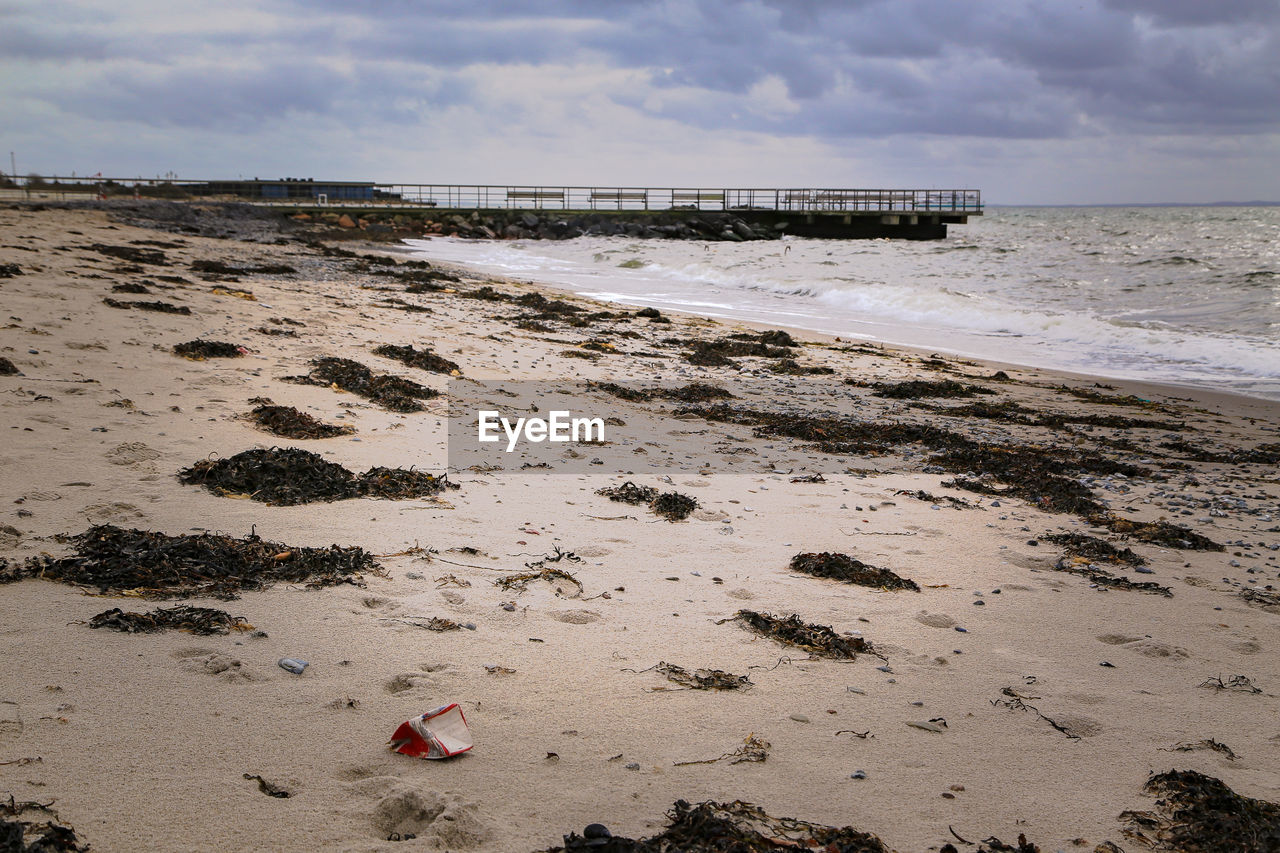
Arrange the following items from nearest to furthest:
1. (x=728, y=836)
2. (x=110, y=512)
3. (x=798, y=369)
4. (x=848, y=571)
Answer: (x=728, y=836) < (x=110, y=512) < (x=848, y=571) < (x=798, y=369)

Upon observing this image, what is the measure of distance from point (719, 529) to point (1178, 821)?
2.91 meters

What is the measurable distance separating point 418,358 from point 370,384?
1.45 metres

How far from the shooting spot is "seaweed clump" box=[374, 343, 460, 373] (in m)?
9.02

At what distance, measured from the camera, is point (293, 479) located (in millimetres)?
5031

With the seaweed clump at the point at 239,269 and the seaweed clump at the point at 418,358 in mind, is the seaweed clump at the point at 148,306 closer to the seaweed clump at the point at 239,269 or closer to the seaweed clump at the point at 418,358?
the seaweed clump at the point at 418,358

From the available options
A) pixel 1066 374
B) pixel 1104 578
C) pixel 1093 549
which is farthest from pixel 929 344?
pixel 1104 578

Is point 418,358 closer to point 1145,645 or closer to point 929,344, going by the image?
point 1145,645

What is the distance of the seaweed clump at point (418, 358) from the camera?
9.02 m

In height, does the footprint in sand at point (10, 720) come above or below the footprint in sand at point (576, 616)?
above

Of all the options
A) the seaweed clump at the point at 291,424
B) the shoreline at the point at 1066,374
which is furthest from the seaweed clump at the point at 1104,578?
the shoreline at the point at 1066,374

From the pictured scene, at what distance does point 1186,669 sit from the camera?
11.9ft

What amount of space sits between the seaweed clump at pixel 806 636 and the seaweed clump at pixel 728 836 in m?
1.22

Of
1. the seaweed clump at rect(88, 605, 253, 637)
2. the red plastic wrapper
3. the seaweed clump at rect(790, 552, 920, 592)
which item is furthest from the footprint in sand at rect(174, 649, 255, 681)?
the seaweed clump at rect(790, 552, 920, 592)

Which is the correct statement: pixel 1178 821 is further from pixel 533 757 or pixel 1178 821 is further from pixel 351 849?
pixel 351 849
